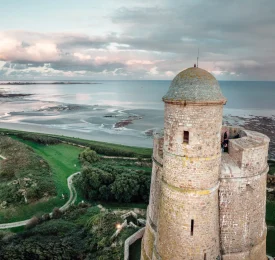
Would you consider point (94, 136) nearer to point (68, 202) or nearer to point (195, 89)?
point (68, 202)

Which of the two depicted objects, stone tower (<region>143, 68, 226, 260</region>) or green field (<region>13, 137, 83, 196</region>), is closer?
stone tower (<region>143, 68, 226, 260</region>)

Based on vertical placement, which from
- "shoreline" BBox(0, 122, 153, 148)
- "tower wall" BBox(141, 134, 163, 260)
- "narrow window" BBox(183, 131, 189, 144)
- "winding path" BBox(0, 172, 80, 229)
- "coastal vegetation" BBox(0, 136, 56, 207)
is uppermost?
"narrow window" BBox(183, 131, 189, 144)

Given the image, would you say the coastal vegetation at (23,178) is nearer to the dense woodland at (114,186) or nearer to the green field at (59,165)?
the green field at (59,165)

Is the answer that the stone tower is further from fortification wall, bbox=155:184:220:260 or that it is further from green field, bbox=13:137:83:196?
green field, bbox=13:137:83:196

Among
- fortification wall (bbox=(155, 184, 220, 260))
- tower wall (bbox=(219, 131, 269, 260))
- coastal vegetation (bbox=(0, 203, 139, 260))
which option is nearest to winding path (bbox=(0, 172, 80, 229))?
coastal vegetation (bbox=(0, 203, 139, 260))

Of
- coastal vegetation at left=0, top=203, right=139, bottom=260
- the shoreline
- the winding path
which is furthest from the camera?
the shoreline

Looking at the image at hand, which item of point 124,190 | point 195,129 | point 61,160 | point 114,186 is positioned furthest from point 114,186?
point 195,129

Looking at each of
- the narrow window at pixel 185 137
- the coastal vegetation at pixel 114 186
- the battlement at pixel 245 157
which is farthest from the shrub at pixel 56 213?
the narrow window at pixel 185 137
